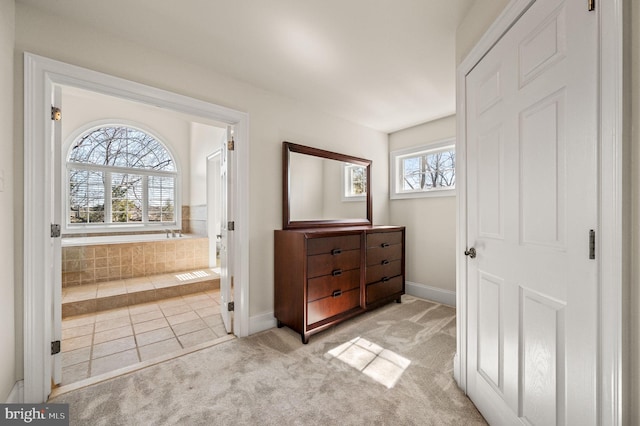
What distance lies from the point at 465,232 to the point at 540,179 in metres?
0.65

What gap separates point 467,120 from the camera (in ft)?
5.33

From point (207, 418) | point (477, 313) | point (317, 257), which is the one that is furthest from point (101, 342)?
point (477, 313)

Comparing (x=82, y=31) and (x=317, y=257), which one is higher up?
(x=82, y=31)

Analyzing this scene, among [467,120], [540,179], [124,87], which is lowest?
[540,179]

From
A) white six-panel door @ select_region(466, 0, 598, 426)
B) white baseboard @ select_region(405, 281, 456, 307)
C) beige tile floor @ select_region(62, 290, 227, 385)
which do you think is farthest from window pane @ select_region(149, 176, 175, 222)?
white six-panel door @ select_region(466, 0, 598, 426)

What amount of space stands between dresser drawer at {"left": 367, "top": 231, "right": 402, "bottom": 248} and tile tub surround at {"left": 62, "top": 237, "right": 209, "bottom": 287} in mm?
3218

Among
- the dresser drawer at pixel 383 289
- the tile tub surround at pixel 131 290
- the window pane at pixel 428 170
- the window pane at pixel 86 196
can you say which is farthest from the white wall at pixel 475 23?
the window pane at pixel 86 196

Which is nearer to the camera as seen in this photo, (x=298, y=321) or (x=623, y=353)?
(x=623, y=353)

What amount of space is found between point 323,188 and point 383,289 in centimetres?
136

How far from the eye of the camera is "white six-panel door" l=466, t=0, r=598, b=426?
0.86m

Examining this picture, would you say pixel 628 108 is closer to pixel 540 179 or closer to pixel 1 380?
pixel 540 179

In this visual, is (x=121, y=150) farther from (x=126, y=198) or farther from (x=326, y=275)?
(x=326, y=275)

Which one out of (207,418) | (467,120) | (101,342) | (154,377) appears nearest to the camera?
(207,418)

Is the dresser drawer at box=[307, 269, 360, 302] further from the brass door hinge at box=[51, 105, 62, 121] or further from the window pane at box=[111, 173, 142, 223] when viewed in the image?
the window pane at box=[111, 173, 142, 223]
